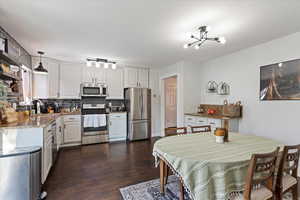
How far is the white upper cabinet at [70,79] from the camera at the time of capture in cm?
432

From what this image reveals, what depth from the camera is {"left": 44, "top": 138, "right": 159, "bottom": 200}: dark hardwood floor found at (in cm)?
209

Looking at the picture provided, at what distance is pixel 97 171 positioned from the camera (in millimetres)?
2707

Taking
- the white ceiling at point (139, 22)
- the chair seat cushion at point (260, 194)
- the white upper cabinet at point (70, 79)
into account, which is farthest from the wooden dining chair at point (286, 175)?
the white upper cabinet at point (70, 79)

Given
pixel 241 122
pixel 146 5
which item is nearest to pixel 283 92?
pixel 241 122

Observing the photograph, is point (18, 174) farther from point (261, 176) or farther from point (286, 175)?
point (286, 175)

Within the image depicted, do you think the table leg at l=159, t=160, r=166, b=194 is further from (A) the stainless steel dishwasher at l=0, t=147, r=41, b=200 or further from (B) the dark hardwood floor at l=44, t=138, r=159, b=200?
(A) the stainless steel dishwasher at l=0, t=147, r=41, b=200

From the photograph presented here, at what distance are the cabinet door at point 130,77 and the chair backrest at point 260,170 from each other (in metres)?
4.21

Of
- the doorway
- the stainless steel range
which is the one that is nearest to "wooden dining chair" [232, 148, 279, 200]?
the stainless steel range

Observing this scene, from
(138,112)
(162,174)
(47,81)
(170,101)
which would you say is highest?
(47,81)

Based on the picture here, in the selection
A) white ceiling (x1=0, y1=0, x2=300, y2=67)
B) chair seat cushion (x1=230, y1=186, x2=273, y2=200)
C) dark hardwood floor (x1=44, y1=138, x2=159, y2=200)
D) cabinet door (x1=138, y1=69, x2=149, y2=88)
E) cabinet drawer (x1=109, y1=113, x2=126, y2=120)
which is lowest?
dark hardwood floor (x1=44, y1=138, x2=159, y2=200)

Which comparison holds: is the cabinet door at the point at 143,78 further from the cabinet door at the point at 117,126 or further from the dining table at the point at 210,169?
the dining table at the point at 210,169

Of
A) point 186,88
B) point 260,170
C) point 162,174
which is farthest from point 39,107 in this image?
point 260,170

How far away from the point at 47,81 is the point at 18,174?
9.78ft

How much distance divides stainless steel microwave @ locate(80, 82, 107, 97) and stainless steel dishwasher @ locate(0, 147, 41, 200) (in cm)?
281
